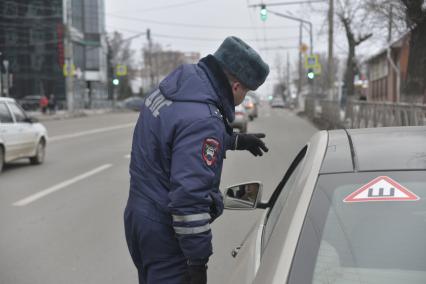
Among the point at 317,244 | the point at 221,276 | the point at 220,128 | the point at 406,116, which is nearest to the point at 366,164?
the point at 317,244

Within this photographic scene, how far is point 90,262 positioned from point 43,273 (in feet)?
1.55

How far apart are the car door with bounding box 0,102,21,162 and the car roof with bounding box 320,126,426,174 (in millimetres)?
10252

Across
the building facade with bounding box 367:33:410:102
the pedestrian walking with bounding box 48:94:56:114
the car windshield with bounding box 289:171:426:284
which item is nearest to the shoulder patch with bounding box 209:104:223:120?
the car windshield with bounding box 289:171:426:284

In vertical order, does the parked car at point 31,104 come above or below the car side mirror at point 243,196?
above

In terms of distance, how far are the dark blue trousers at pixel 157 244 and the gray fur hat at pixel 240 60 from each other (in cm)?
70

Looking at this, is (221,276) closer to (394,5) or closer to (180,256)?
(180,256)

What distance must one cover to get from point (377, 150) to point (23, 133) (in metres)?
11.5

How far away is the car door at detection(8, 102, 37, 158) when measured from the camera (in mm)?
12664

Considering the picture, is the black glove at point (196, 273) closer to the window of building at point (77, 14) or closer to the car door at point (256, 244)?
the car door at point (256, 244)

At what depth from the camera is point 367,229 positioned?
2096 millimetres

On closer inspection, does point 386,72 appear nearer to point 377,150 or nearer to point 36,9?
point 36,9

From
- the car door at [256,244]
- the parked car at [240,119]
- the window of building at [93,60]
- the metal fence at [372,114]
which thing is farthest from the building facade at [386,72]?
the car door at [256,244]

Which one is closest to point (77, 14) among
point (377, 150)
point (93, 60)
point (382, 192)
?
point (93, 60)

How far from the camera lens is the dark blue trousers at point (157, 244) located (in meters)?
2.58
